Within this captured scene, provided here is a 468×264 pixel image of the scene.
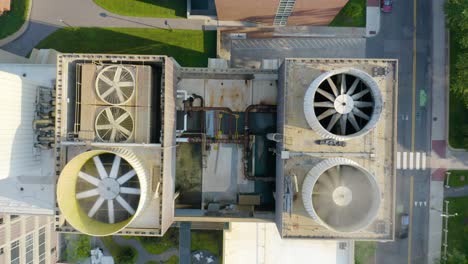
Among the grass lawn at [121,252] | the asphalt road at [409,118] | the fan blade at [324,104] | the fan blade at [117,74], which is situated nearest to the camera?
the fan blade at [324,104]

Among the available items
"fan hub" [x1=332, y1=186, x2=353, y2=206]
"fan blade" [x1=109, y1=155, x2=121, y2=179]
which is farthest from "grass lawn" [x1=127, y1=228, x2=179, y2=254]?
"fan hub" [x1=332, y1=186, x2=353, y2=206]

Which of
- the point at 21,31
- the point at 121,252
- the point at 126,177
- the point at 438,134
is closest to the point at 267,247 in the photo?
the point at 126,177

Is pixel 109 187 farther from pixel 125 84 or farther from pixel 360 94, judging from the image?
pixel 360 94

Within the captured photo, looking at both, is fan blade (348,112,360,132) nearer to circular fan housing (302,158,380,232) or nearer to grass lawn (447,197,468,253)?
circular fan housing (302,158,380,232)

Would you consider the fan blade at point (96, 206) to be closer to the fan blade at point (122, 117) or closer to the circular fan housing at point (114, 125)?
the circular fan housing at point (114, 125)

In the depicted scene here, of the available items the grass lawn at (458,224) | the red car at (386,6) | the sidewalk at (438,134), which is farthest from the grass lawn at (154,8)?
the grass lawn at (458,224)
